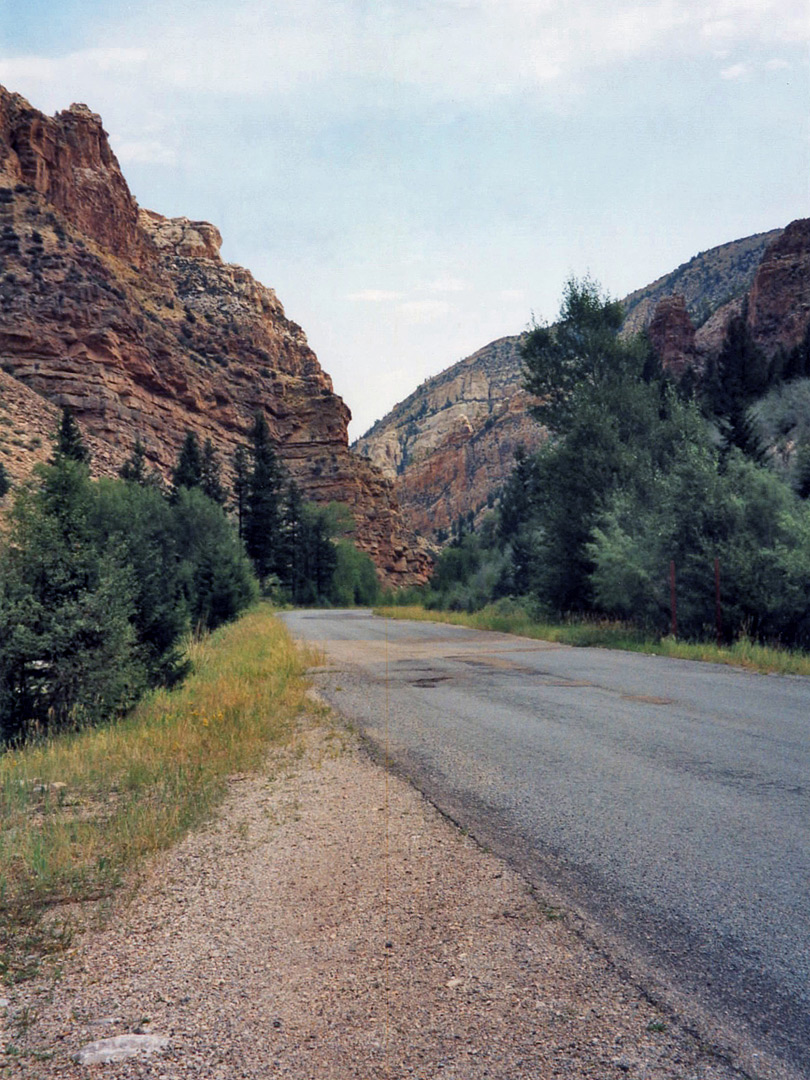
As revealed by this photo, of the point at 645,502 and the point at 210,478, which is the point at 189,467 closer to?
the point at 210,478

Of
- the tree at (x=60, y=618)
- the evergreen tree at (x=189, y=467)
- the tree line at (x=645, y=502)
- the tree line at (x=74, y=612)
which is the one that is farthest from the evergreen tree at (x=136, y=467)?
the tree at (x=60, y=618)

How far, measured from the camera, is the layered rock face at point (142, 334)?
224 feet

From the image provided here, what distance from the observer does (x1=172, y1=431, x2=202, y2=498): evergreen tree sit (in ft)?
205

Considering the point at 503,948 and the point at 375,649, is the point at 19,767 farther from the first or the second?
the point at 375,649

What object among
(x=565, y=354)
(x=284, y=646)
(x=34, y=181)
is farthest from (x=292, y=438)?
Result: (x=284, y=646)

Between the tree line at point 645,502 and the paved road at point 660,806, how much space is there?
530 centimetres

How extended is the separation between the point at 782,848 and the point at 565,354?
1159 inches

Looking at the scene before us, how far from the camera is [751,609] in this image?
15.5m

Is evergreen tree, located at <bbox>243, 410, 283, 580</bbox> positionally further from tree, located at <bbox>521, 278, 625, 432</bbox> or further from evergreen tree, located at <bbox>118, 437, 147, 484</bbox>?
tree, located at <bbox>521, 278, 625, 432</bbox>

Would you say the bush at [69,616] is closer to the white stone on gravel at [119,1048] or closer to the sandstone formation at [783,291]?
the white stone on gravel at [119,1048]

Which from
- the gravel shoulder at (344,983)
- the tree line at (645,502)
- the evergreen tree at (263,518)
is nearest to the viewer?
the gravel shoulder at (344,983)

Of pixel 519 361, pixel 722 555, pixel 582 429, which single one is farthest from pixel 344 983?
pixel 519 361

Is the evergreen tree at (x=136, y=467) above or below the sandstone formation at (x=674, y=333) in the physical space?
below

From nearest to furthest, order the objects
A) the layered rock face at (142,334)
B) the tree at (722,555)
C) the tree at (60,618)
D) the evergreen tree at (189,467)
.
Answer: the tree at (60,618) < the tree at (722,555) < the evergreen tree at (189,467) < the layered rock face at (142,334)
